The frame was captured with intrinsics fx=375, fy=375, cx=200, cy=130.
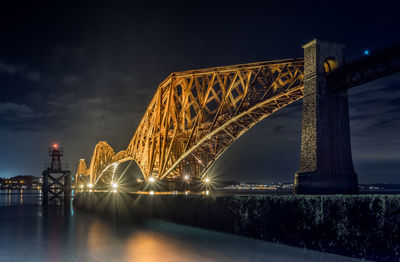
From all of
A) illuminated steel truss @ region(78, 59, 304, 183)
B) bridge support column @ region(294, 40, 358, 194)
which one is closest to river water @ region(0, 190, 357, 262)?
bridge support column @ region(294, 40, 358, 194)

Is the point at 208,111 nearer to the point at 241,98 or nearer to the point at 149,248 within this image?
the point at 241,98

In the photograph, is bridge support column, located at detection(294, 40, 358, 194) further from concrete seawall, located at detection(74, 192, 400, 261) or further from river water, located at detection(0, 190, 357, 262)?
river water, located at detection(0, 190, 357, 262)

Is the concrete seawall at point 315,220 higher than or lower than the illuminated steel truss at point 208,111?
lower

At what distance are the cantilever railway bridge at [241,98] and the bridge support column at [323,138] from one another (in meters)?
0.05

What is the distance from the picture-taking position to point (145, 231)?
17891 mm

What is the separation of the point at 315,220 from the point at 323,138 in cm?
616

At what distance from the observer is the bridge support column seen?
55.7 feet

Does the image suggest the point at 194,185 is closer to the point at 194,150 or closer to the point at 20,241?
the point at 194,150

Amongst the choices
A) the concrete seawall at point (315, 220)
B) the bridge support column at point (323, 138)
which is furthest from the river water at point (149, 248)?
the bridge support column at point (323, 138)

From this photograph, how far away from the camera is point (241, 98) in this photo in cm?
3494

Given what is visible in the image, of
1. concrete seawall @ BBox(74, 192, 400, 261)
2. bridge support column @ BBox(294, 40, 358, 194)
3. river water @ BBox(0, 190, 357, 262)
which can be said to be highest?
bridge support column @ BBox(294, 40, 358, 194)

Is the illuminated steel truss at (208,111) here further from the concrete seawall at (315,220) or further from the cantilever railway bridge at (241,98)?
the concrete seawall at (315,220)

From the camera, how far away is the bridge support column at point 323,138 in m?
17.0

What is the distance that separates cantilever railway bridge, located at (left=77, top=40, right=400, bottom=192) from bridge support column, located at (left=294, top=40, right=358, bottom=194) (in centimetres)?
5
